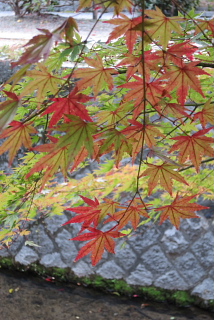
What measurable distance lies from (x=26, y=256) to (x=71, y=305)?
68cm

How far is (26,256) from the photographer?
369 centimetres

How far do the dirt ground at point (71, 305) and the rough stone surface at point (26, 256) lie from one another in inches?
7.1

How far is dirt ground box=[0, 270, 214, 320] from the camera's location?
3115 mm

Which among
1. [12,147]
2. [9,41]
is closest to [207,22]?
[12,147]

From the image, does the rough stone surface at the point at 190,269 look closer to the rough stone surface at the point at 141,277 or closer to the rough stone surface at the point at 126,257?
the rough stone surface at the point at 141,277

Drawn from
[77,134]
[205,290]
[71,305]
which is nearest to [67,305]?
[71,305]

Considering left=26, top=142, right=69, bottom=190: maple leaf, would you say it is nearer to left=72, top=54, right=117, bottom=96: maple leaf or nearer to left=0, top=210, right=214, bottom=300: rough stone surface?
left=72, top=54, right=117, bottom=96: maple leaf

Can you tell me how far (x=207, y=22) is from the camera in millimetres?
1008

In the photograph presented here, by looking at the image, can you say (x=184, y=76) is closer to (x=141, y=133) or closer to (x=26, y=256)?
(x=141, y=133)

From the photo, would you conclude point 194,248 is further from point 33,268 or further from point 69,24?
point 69,24

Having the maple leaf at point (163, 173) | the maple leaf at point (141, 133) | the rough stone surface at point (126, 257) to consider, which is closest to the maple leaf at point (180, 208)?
the maple leaf at point (163, 173)

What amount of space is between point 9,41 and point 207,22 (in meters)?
4.26

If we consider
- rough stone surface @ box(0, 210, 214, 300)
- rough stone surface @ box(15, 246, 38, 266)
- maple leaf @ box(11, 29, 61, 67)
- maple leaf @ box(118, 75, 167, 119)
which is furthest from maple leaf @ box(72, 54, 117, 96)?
rough stone surface @ box(15, 246, 38, 266)

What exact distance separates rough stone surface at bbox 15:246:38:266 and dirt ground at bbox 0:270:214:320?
181 mm
